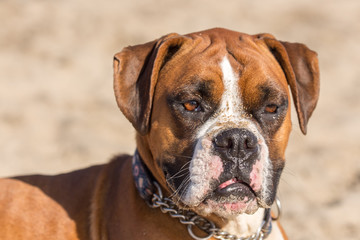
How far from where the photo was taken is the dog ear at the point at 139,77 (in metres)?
3.52

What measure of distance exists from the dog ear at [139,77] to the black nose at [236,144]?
1.67 ft

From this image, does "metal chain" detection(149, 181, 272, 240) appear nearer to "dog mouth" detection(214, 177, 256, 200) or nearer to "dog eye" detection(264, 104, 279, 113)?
"dog mouth" detection(214, 177, 256, 200)

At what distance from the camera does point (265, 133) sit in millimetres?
3467

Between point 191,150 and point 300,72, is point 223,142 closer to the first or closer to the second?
point 191,150

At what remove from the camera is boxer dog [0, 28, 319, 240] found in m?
3.29

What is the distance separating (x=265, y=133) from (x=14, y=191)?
1698 millimetres

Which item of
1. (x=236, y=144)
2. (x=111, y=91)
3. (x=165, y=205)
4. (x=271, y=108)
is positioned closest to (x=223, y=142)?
(x=236, y=144)

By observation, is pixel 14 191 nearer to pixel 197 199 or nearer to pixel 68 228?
pixel 68 228

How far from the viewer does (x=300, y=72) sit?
377 centimetres

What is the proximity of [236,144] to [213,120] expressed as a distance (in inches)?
9.3

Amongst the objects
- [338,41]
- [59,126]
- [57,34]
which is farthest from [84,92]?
[338,41]

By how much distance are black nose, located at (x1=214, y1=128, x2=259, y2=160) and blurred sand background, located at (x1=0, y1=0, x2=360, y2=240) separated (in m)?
2.48

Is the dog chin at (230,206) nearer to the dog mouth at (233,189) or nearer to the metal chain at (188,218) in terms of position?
the dog mouth at (233,189)

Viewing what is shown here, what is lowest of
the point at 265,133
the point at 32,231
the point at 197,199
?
the point at 32,231
